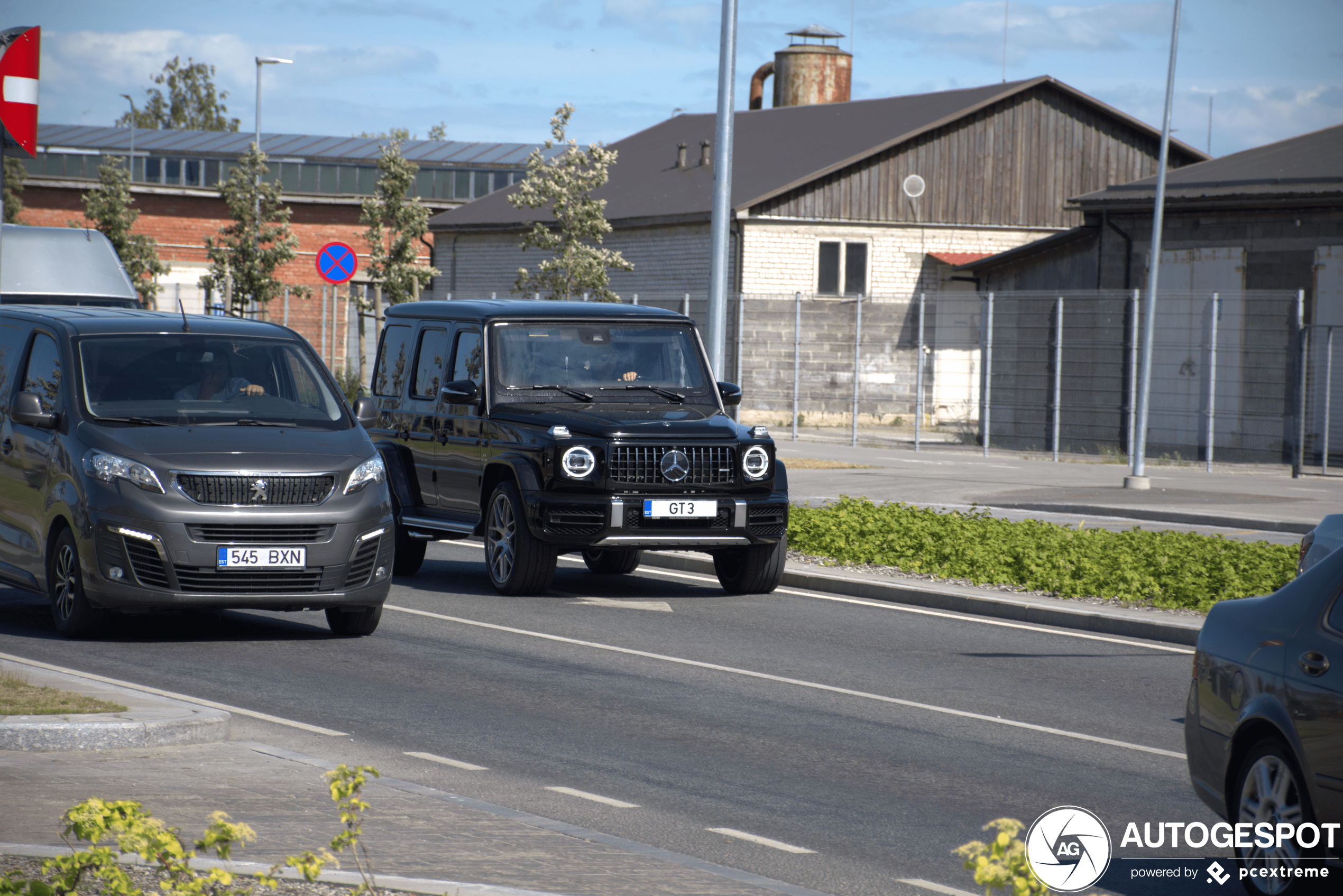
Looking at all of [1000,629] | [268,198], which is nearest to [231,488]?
[1000,629]

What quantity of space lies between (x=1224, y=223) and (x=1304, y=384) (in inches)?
185

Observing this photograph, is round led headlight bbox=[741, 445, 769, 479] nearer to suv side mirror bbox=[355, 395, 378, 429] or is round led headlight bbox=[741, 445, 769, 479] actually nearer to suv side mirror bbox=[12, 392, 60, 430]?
suv side mirror bbox=[355, 395, 378, 429]

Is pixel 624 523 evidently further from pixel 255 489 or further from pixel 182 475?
pixel 182 475

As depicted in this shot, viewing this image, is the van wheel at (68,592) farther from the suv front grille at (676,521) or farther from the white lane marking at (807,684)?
the suv front grille at (676,521)

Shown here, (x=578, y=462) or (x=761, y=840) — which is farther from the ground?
(x=578, y=462)

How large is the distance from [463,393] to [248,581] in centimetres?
360

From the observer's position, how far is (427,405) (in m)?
14.2

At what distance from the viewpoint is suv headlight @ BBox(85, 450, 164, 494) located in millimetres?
9898

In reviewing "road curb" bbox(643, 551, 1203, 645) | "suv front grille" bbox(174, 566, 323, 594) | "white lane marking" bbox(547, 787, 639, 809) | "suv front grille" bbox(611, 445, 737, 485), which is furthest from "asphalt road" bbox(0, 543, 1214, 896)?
"suv front grille" bbox(611, 445, 737, 485)

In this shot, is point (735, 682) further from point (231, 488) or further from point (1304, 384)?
point (1304, 384)

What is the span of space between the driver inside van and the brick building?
139 ft

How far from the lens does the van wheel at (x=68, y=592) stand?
10.1 meters

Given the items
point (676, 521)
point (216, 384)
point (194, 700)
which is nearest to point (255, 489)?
point (216, 384)

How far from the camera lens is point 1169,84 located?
2267 centimetres
